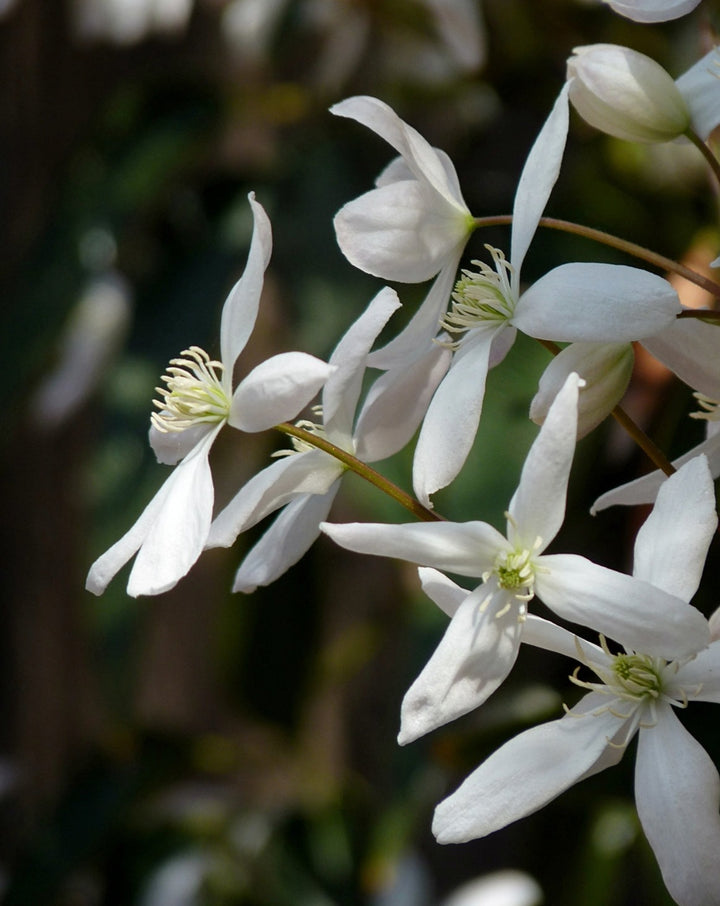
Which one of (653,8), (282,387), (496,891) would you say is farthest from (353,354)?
(496,891)

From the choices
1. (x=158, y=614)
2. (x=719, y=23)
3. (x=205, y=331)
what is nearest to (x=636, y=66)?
(x=719, y=23)

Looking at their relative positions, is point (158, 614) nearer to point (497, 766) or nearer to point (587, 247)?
point (587, 247)

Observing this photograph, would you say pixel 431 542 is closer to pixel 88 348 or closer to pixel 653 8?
pixel 653 8

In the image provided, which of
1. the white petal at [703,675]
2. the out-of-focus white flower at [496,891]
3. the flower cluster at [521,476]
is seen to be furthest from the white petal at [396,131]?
the out-of-focus white flower at [496,891]

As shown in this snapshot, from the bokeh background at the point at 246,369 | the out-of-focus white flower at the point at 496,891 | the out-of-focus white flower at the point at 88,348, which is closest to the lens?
the bokeh background at the point at 246,369

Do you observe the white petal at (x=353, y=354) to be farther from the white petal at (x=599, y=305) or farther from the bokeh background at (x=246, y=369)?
the bokeh background at (x=246, y=369)

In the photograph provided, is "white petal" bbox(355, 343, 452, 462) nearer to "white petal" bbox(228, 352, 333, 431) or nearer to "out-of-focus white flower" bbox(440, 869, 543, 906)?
"white petal" bbox(228, 352, 333, 431)

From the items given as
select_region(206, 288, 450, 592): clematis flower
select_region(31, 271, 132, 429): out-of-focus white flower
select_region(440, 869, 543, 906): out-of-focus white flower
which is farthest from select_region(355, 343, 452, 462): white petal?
select_region(31, 271, 132, 429): out-of-focus white flower
